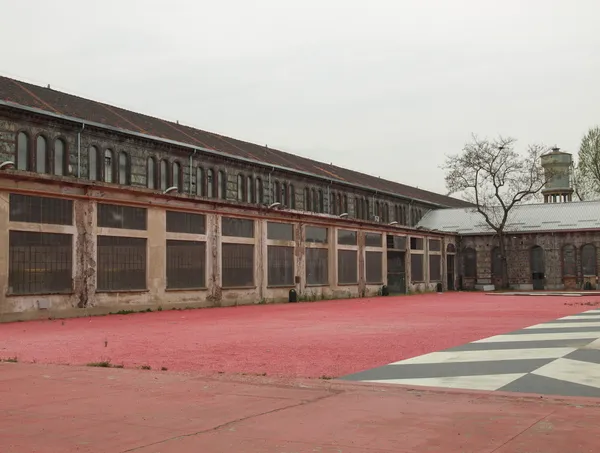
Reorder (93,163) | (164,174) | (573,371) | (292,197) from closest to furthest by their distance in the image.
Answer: (573,371), (93,163), (164,174), (292,197)

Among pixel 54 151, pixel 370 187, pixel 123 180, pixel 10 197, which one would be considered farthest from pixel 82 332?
pixel 370 187

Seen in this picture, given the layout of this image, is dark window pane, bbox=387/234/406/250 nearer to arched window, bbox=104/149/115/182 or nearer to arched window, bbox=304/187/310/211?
arched window, bbox=304/187/310/211

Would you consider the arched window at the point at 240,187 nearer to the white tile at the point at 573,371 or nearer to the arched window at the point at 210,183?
the arched window at the point at 210,183

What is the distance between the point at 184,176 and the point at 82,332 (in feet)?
86.1

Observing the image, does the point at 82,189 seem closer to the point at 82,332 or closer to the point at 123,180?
the point at 82,332

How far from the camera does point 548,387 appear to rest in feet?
29.2

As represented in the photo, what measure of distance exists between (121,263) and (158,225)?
8.79 feet

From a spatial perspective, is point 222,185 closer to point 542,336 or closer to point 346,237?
point 346,237

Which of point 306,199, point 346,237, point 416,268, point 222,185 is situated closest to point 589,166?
point 416,268

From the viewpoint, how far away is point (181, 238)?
31.9 metres

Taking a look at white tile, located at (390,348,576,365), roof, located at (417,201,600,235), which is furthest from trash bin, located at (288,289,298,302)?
roof, located at (417,201,600,235)

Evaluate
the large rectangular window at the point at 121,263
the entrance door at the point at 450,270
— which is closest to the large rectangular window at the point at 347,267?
the large rectangular window at the point at 121,263

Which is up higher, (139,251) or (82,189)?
(82,189)

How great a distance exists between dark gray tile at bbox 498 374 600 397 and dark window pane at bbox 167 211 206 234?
77.5 feet
